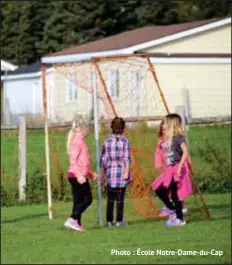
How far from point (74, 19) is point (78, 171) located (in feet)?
161

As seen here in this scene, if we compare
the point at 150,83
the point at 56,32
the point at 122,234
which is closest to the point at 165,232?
the point at 122,234

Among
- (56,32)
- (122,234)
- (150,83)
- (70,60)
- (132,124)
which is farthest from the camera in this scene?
(56,32)

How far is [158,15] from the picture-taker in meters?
64.8

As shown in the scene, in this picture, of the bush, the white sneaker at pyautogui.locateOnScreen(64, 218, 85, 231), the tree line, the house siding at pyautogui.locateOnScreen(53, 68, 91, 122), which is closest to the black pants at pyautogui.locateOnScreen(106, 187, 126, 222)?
the white sneaker at pyautogui.locateOnScreen(64, 218, 85, 231)

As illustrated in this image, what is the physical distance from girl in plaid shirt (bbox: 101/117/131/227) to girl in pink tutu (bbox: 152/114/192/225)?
0.54m

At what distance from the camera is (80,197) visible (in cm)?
1447

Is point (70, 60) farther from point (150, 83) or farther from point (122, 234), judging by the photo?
point (150, 83)

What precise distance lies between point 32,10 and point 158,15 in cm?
771

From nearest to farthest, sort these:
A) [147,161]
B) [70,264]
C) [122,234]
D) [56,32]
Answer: [70,264] < [122,234] < [147,161] < [56,32]

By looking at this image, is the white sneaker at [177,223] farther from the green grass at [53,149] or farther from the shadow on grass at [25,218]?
the green grass at [53,149]

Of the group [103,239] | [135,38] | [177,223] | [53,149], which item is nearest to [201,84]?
[135,38]

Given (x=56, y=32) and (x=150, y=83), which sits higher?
(x=56, y=32)

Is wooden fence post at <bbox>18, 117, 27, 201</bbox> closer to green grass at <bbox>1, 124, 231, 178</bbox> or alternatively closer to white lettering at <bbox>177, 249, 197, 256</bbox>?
green grass at <bbox>1, 124, 231, 178</bbox>

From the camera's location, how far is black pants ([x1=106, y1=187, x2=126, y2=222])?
14922 millimetres
